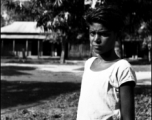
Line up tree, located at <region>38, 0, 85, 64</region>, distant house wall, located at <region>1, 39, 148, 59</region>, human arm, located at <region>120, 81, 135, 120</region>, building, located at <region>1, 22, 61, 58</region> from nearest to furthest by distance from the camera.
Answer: human arm, located at <region>120, 81, 135, 120</region> → tree, located at <region>38, 0, 85, 64</region> → building, located at <region>1, 22, 61, 58</region> → distant house wall, located at <region>1, 39, 148, 59</region>

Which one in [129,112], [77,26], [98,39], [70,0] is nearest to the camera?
[129,112]

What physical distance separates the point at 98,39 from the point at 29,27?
38852 millimetres

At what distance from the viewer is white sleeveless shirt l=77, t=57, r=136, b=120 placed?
74.7 inches

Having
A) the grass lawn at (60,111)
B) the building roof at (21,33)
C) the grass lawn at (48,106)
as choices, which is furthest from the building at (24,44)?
the grass lawn at (60,111)

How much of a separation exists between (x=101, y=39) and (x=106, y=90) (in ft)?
1.10

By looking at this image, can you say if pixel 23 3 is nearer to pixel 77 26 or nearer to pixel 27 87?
pixel 77 26

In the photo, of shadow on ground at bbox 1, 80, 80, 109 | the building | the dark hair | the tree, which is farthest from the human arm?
the building

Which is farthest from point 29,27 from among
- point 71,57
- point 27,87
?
point 27,87

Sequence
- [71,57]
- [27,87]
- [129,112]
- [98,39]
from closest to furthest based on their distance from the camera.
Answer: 1. [129,112]
2. [98,39]
3. [27,87]
4. [71,57]

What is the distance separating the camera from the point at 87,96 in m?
2.03

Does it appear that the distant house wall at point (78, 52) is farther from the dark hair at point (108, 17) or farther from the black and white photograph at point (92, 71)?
the dark hair at point (108, 17)

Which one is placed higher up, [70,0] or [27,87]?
[70,0]

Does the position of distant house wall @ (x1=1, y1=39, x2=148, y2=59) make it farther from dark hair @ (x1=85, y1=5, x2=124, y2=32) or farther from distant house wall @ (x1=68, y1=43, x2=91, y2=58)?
dark hair @ (x1=85, y1=5, x2=124, y2=32)

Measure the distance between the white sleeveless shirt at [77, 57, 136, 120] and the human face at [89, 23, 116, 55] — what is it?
0.13 m
